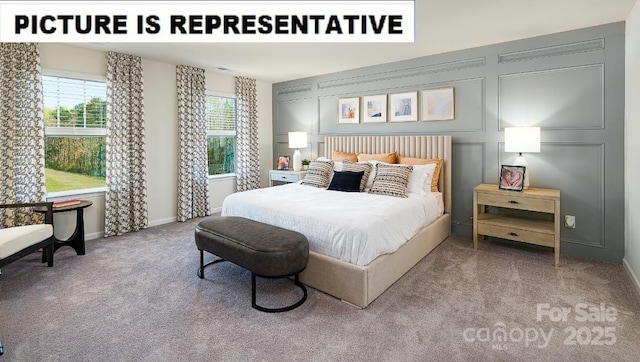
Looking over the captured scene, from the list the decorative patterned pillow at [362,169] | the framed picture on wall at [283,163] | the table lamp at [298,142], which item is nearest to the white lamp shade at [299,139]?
the table lamp at [298,142]

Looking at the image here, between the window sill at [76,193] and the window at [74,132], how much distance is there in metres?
0.08

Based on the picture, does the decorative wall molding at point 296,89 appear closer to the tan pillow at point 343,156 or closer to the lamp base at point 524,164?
the tan pillow at point 343,156

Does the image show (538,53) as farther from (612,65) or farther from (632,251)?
(632,251)

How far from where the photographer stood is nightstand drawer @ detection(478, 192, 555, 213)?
3.27 metres

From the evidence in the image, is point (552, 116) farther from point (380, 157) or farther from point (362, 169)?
point (362, 169)

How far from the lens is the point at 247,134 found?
19.9 feet

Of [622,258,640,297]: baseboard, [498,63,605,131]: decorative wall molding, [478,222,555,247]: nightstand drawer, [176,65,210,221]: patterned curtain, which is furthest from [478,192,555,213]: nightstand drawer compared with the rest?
[176,65,210,221]: patterned curtain

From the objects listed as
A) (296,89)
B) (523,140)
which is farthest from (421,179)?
(296,89)

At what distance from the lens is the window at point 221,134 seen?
18.7 ft

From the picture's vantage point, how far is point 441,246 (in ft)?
12.8

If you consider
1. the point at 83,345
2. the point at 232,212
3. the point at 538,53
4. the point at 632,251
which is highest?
the point at 538,53

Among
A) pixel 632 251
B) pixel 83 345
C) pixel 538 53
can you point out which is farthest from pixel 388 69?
pixel 83 345

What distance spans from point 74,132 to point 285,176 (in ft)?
9.90

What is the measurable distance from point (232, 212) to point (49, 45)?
2942mm
